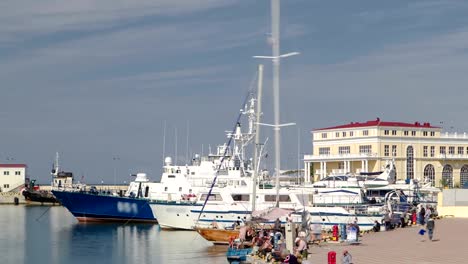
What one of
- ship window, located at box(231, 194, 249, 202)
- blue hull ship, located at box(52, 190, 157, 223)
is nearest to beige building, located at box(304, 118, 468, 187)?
blue hull ship, located at box(52, 190, 157, 223)

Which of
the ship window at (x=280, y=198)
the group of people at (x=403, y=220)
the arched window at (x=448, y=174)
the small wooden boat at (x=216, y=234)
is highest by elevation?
the arched window at (x=448, y=174)

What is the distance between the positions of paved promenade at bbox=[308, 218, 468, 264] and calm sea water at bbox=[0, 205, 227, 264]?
7473 mm

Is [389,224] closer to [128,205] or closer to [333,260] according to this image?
[333,260]

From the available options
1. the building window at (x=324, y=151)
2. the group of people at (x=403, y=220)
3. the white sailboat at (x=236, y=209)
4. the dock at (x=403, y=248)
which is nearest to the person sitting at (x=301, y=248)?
the dock at (x=403, y=248)

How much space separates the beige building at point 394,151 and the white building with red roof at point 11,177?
160ft

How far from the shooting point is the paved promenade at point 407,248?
106ft

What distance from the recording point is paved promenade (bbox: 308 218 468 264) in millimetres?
32406

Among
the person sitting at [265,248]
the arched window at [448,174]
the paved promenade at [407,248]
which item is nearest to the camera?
the paved promenade at [407,248]

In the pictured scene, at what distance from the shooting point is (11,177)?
13612 centimetres

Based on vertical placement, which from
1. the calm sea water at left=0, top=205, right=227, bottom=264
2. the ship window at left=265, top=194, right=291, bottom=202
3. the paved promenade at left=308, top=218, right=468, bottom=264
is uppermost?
the ship window at left=265, top=194, right=291, bottom=202

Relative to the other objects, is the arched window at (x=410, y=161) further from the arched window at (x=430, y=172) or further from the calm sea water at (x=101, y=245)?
the calm sea water at (x=101, y=245)

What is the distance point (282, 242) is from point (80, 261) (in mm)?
13622

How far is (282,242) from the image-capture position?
37.1 metres

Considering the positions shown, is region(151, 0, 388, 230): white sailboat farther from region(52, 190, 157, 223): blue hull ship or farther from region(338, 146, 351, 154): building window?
region(338, 146, 351, 154): building window
